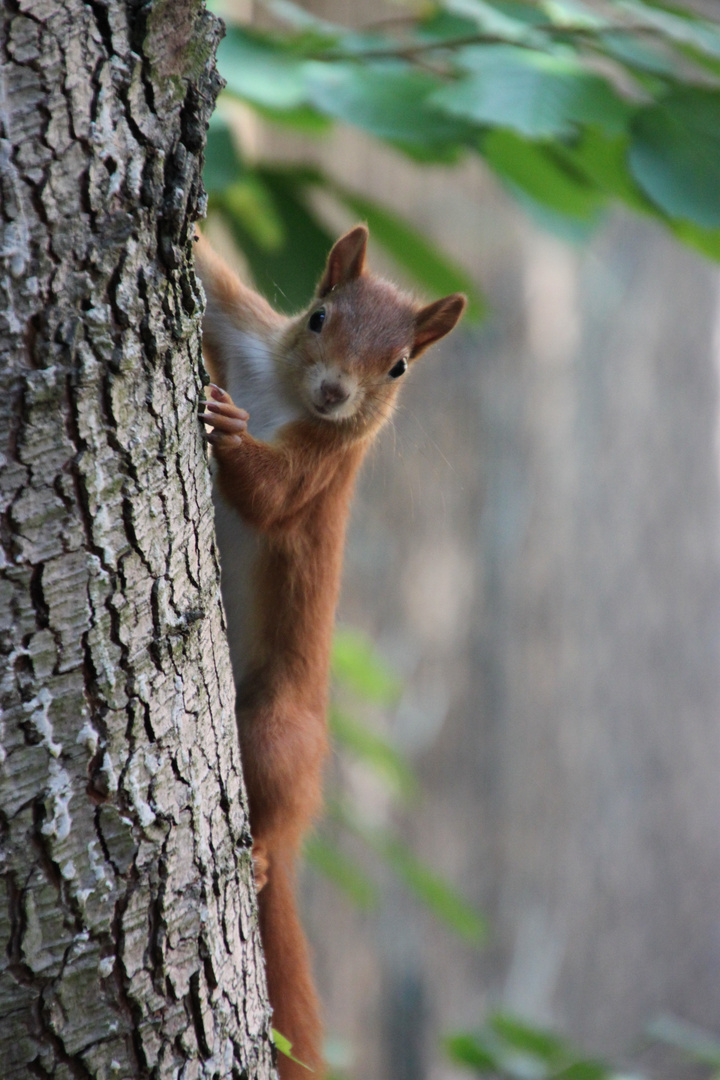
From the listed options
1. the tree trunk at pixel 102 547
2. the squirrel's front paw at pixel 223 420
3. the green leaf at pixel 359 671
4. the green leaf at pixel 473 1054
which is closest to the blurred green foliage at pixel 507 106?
the squirrel's front paw at pixel 223 420

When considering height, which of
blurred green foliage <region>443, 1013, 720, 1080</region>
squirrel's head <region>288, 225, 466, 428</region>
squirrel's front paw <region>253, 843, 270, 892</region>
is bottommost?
blurred green foliage <region>443, 1013, 720, 1080</region>

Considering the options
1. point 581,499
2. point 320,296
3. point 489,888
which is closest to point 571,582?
point 581,499

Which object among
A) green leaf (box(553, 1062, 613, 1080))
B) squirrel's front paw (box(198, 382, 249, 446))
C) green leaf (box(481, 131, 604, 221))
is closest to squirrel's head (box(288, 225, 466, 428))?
green leaf (box(481, 131, 604, 221))

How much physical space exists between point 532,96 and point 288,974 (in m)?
1.70

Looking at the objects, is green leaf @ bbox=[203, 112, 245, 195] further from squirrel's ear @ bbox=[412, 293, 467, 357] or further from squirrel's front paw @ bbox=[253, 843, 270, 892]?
squirrel's front paw @ bbox=[253, 843, 270, 892]

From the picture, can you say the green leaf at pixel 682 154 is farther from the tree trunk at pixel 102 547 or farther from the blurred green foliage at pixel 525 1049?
the blurred green foliage at pixel 525 1049

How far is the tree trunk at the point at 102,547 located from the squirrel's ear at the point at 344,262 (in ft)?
3.21

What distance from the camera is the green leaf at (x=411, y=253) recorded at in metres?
2.74

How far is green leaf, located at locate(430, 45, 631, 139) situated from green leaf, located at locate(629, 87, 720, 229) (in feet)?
0.20

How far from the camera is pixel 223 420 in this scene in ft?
5.57

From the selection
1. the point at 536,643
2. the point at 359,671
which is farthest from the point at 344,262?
the point at 536,643

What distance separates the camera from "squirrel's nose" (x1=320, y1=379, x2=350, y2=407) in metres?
2.15

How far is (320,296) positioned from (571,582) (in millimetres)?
4144

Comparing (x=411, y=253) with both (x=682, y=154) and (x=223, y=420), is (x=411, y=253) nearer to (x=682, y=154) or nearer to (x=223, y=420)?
(x=682, y=154)
